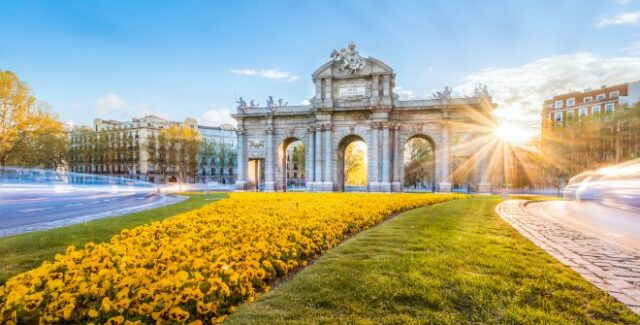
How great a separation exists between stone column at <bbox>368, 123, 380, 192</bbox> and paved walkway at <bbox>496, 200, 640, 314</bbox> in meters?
26.8

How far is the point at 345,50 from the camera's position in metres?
→ 39.6

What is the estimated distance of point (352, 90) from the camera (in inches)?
1577

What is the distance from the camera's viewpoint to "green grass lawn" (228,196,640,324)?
4.70 meters

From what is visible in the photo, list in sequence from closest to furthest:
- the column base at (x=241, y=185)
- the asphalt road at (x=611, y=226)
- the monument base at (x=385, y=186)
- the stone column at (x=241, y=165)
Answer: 1. the asphalt road at (x=611, y=226)
2. the monument base at (x=385, y=186)
3. the column base at (x=241, y=185)
4. the stone column at (x=241, y=165)

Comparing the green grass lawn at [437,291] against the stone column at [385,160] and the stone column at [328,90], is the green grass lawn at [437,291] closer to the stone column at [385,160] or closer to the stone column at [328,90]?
the stone column at [385,160]

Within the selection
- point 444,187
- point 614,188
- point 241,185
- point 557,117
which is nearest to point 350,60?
point 444,187

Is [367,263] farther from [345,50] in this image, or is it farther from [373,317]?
[345,50]

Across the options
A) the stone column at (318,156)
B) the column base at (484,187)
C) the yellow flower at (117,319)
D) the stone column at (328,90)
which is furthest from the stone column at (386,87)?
Answer: the yellow flower at (117,319)

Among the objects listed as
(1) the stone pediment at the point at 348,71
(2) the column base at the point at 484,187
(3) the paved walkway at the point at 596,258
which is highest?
(1) the stone pediment at the point at 348,71

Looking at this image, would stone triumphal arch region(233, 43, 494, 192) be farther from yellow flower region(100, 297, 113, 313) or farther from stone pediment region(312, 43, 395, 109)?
yellow flower region(100, 297, 113, 313)

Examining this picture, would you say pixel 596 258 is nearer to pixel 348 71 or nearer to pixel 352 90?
pixel 352 90

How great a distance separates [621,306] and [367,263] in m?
3.84

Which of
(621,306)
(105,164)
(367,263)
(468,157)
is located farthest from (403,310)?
(105,164)

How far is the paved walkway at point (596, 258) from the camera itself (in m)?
5.67
